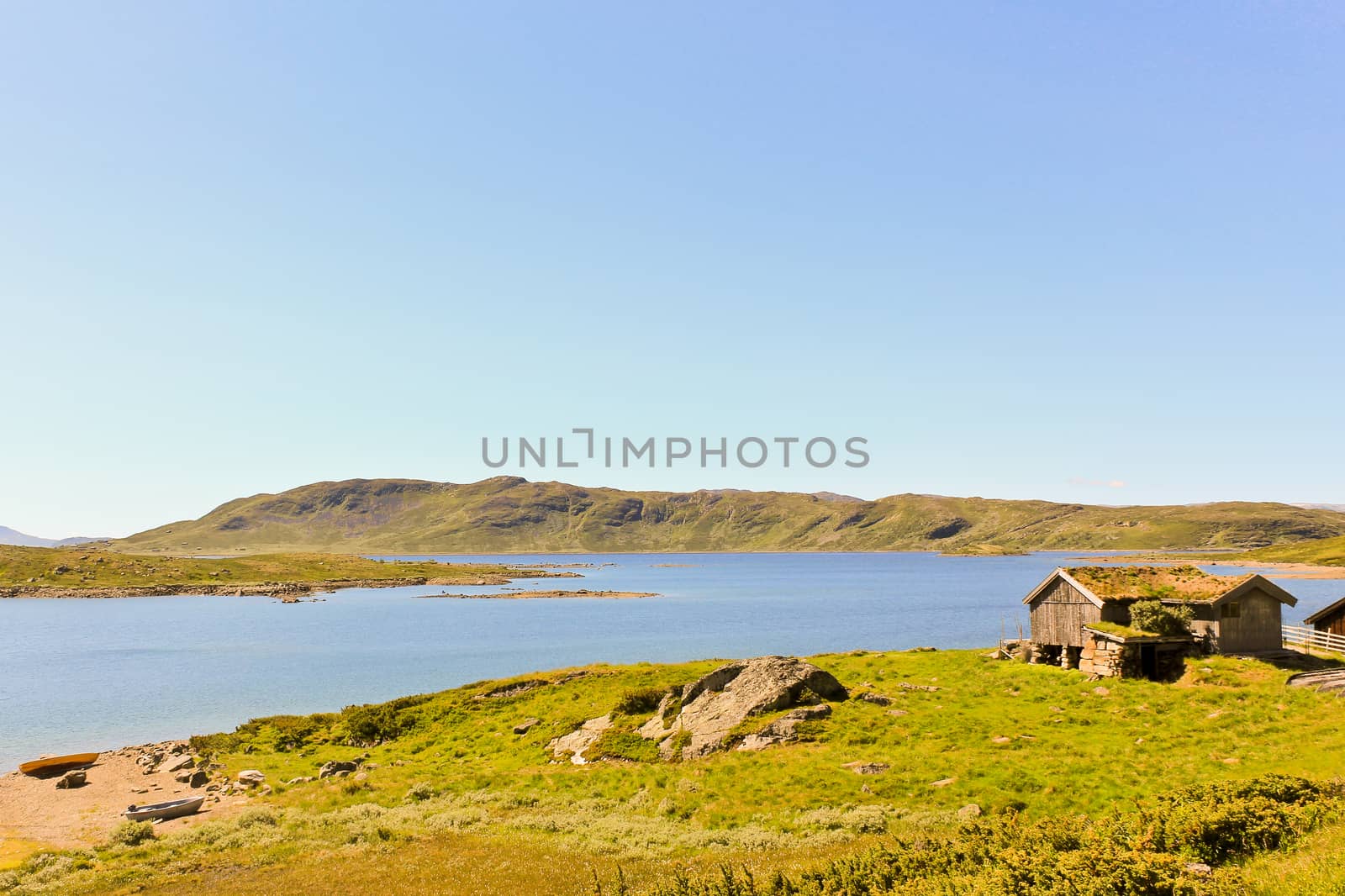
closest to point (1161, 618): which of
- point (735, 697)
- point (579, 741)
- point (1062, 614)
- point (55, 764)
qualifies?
point (1062, 614)

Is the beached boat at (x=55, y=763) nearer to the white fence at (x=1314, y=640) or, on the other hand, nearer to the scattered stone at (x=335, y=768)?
the scattered stone at (x=335, y=768)

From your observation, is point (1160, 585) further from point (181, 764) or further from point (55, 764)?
point (55, 764)

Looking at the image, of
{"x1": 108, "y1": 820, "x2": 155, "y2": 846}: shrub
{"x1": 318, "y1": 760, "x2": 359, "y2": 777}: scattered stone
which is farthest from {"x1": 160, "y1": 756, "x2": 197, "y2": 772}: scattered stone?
{"x1": 108, "y1": 820, "x2": 155, "y2": 846}: shrub

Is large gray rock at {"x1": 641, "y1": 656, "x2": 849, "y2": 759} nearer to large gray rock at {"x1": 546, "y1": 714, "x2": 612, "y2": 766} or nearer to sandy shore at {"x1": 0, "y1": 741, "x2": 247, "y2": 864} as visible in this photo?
large gray rock at {"x1": 546, "y1": 714, "x2": 612, "y2": 766}

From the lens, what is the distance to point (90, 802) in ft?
131

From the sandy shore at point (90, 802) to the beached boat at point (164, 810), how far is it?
0.51 metres

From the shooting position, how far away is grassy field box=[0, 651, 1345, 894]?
947 inches

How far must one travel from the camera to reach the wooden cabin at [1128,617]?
158 ft

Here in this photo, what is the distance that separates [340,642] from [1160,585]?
338 feet

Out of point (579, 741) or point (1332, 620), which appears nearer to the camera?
point (579, 741)

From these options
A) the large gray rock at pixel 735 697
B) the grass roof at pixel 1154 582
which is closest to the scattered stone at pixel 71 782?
the large gray rock at pixel 735 697

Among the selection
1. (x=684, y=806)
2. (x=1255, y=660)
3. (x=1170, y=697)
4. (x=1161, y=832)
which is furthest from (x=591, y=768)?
(x=1255, y=660)

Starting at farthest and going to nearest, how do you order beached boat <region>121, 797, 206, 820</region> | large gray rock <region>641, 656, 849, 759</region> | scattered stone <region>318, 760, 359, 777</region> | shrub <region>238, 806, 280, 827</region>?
scattered stone <region>318, 760, 359, 777</region> < large gray rock <region>641, 656, 849, 759</region> < beached boat <region>121, 797, 206, 820</region> < shrub <region>238, 806, 280, 827</region>

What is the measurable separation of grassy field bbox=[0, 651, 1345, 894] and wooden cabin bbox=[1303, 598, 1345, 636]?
17.1 m
